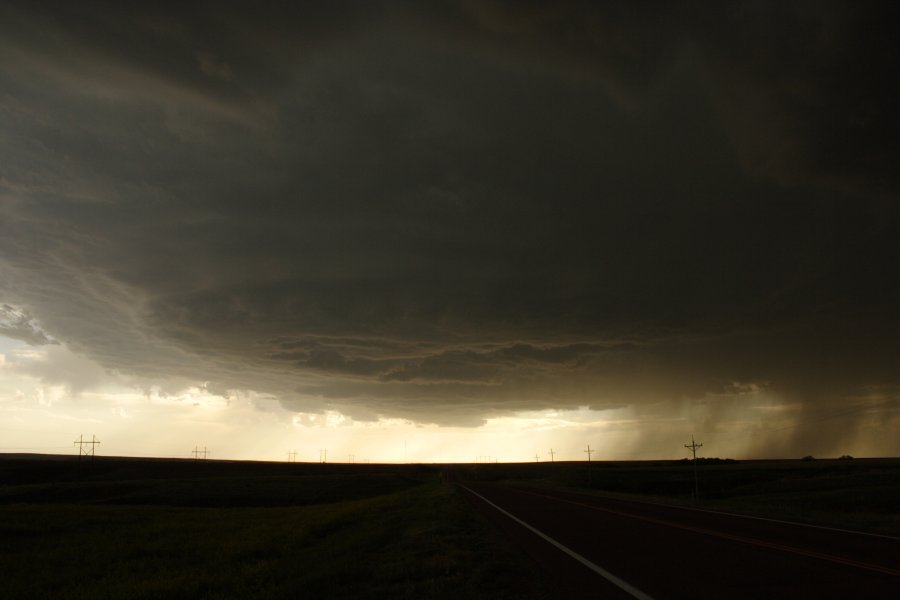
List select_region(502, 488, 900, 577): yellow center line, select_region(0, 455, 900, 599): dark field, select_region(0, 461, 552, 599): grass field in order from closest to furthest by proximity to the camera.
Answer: select_region(502, 488, 900, 577): yellow center line, select_region(0, 461, 552, 599): grass field, select_region(0, 455, 900, 599): dark field

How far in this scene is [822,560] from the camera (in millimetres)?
13078

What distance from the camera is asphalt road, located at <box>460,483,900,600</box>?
10148 millimetres

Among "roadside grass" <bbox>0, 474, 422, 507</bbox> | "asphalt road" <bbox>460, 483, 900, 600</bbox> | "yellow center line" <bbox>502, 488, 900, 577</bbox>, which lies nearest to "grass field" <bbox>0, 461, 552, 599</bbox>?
"asphalt road" <bbox>460, 483, 900, 600</bbox>

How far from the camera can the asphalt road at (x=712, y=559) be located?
10148mm

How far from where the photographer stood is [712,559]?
535 inches

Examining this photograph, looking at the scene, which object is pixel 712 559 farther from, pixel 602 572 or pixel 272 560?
pixel 272 560

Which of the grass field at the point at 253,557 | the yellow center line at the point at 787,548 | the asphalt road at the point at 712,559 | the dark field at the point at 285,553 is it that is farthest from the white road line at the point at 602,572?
the yellow center line at the point at 787,548

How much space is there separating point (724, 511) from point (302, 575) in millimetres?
23957

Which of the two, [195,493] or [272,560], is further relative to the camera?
[195,493]

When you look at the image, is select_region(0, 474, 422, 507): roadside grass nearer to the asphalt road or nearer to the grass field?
the grass field

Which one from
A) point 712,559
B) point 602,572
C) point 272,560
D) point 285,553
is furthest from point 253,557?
point 712,559

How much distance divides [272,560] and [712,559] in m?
13.3

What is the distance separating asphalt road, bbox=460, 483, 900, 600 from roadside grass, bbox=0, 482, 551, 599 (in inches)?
50.2

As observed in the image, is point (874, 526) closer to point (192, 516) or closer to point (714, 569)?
point (714, 569)
